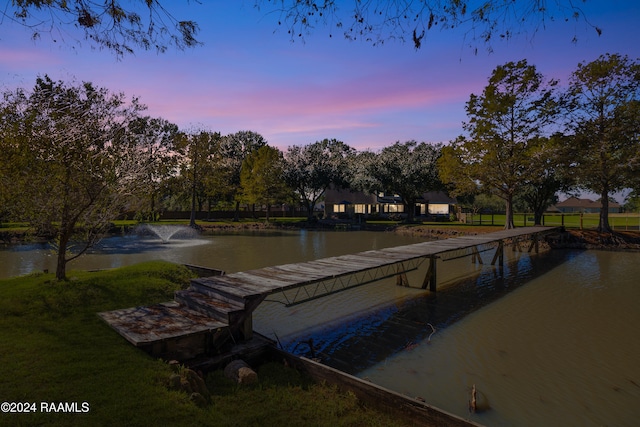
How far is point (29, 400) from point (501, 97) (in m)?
35.3

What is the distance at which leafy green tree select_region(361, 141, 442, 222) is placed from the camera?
45969mm

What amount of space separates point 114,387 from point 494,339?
27.7ft

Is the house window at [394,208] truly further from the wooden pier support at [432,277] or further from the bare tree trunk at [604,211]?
the wooden pier support at [432,277]

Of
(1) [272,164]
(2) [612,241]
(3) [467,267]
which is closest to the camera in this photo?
(3) [467,267]

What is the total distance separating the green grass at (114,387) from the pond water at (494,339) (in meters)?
2.01

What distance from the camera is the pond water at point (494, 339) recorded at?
6598 mm

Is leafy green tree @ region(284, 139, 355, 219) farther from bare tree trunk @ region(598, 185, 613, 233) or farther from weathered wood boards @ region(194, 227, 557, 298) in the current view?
weathered wood boards @ region(194, 227, 557, 298)

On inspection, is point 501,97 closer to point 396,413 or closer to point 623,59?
point 623,59

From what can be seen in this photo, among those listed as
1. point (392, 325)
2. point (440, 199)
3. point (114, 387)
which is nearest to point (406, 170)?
point (440, 199)

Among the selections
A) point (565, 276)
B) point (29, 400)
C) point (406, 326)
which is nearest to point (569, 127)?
point (565, 276)

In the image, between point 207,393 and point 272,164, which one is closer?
point 207,393

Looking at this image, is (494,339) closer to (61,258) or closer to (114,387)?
(114,387)

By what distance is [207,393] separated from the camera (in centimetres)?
553

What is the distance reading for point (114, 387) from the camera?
5.18 meters
